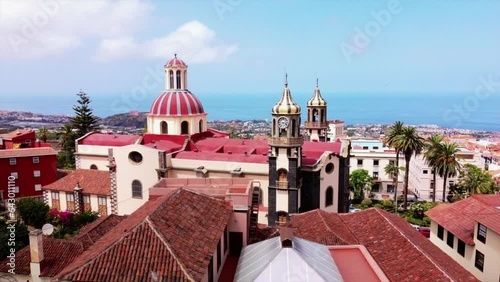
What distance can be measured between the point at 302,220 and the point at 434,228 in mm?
11610

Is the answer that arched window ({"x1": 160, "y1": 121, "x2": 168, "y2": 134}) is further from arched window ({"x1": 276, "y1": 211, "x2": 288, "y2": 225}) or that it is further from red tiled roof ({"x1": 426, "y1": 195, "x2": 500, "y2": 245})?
red tiled roof ({"x1": 426, "y1": 195, "x2": 500, "y2": 245})

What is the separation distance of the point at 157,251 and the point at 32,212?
82.4 feet

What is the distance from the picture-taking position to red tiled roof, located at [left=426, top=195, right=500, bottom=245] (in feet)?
83.2

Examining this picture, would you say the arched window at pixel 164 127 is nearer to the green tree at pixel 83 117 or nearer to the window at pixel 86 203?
the window at pixel 86 203

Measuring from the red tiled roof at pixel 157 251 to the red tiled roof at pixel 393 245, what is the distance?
8.00m

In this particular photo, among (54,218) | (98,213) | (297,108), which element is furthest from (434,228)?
(54,218)

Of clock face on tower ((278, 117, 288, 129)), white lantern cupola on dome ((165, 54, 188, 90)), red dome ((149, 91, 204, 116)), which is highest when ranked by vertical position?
white lantern cupola on dome ((165, 54, 188, 90))

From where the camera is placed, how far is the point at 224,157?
3212cm

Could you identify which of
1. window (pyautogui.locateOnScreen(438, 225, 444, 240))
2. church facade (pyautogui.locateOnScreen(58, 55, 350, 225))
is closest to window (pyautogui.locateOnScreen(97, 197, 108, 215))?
church facade (pyautogui.locateOnScreen(58, 55, 350, 225))

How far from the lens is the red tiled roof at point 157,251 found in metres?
12.4

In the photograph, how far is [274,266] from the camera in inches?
567

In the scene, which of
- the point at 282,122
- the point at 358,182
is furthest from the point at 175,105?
the point at 358,182

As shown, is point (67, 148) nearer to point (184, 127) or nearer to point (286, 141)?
point (184, 127)

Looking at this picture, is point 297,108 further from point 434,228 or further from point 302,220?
point 434,228
